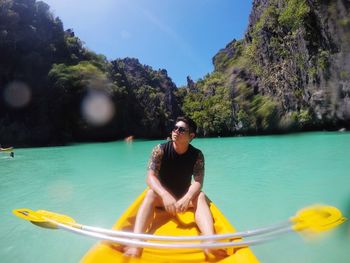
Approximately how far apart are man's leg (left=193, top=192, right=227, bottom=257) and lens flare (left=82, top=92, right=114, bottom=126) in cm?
3909

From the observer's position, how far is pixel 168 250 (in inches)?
96.3

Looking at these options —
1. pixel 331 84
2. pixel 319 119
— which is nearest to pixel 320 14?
pixel 331 84

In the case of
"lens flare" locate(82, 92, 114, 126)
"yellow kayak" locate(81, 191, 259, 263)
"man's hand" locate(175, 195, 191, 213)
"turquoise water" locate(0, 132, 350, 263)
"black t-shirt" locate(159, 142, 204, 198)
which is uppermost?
"lens flare" locate(82, 92, 114, 126)

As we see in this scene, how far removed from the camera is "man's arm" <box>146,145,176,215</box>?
2.83 meters

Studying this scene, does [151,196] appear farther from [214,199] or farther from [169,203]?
[214,199]

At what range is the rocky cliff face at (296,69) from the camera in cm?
2438

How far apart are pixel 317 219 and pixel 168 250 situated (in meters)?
1.26

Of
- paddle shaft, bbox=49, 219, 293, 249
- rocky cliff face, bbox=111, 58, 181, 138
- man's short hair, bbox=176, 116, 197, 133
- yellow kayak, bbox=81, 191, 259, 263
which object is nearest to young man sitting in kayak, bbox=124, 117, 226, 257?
man's short hair, bbox=176, 116, 197, 133

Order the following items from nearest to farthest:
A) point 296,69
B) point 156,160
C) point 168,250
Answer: point 168,250 < point 156,160 < point 296,69

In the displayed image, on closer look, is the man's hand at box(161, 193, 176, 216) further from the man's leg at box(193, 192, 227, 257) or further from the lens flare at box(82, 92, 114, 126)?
the lens flare at box(82, 92, 114, 126)

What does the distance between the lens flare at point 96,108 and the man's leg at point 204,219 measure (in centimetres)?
3909

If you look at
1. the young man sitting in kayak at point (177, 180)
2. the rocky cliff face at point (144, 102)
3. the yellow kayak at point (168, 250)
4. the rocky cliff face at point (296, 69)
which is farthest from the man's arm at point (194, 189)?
the rocky cliff face at point (144, 102)

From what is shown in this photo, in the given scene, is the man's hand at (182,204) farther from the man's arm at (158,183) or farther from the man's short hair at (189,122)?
the man's short hair at (189,122)

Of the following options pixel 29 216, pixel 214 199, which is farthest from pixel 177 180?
pixel 214 199
